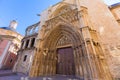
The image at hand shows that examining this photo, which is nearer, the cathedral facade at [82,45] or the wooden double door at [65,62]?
the cathedral facade at [82,45]

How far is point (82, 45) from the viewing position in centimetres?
435

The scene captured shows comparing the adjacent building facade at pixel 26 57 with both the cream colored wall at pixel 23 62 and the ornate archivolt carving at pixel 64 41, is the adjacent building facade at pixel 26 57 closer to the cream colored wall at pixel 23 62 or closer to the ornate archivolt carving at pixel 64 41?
the cream colored wall at pixel 23 62

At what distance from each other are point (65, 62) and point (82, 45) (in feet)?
5.96

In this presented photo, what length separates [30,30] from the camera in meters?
11.0

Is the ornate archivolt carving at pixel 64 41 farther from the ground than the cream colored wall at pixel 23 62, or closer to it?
farther from the ground

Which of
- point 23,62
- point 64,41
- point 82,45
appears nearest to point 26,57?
point 23,62

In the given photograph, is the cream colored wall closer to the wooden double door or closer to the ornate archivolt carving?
the wooden double door

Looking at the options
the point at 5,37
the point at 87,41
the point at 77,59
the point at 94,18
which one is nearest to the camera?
the point at 87,41

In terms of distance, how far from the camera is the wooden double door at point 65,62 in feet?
16.2

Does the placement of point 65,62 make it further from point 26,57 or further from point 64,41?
point 26,57

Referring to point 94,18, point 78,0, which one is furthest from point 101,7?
point 78,0

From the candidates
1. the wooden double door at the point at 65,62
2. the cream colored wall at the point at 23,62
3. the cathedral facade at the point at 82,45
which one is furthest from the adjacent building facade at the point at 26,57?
the wooden double door at the point at 65,62

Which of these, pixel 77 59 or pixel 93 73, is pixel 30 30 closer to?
pixel 77 59

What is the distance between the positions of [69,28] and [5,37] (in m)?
11.6
